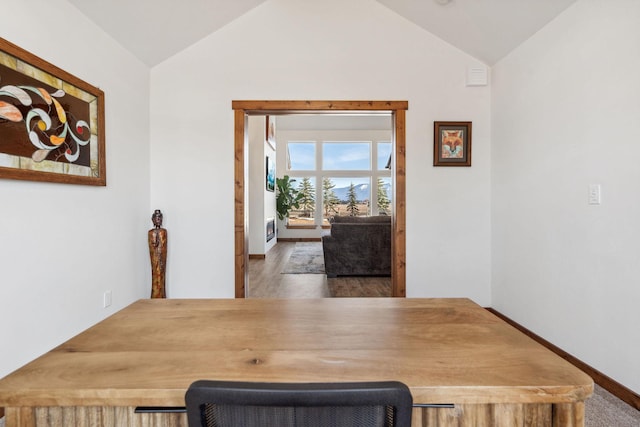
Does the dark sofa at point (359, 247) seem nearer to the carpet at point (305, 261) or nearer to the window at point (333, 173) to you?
the carpet at point (305, 261)

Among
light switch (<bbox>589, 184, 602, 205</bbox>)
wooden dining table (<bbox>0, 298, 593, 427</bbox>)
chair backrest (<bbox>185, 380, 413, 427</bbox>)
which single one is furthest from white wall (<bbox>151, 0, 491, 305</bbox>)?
chair backrest (<bbox>185, 380, 413, 427</bbox>)

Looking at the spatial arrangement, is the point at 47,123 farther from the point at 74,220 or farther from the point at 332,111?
the point at 332,111

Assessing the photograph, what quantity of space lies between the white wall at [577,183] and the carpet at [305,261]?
112 inches

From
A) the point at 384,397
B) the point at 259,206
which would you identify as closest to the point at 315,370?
the point at 384,397

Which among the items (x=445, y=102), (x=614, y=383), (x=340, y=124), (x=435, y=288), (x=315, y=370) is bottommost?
(x=614, y=383)

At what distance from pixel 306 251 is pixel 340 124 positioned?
3584 mm

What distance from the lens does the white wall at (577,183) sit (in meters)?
1.87

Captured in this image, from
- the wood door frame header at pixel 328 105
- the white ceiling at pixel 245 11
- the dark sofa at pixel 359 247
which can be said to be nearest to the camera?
the white ceiling at pixel 245 11

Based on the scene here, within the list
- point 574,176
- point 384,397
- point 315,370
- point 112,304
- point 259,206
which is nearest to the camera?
point 384,397

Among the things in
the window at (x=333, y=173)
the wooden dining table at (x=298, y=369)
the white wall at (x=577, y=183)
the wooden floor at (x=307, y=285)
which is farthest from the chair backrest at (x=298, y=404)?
the window at (x=333, y=173)

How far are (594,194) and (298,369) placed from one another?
2221mm

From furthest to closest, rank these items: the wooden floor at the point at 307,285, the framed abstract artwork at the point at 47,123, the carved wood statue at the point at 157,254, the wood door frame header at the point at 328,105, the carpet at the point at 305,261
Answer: the carpet at the point at 305,261
the wooden floor at the point at 307,285
the wood door frame header at the point at 328,105
the carved wood statue at the point at 157,254
the framed abstract artwork at the point at 47,123

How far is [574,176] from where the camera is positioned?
2232 millimetres

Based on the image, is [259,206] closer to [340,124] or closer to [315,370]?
[340,124]
